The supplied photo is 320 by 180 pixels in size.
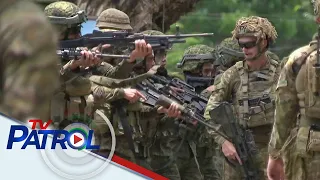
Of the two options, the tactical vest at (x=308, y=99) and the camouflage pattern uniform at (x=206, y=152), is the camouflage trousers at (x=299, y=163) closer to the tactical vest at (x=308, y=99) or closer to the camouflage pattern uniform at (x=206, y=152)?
the tactical vest at (x=308, y=99)

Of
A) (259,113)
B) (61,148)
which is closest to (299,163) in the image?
(259,113)

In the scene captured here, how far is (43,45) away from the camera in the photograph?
118 inches

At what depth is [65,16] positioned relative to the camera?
7.45 metres

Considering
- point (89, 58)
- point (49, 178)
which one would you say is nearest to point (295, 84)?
point (89, 58)

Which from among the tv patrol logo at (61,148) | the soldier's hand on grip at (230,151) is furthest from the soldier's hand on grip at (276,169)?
the tv patrol logo at (61,148)

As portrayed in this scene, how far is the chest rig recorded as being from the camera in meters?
7.93

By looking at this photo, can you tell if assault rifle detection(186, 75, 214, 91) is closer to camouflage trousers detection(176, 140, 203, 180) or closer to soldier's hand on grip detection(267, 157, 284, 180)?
camouflage trousers detection(176, 140, 203, 180)

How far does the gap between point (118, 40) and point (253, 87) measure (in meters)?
1.29

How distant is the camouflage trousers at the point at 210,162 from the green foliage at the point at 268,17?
10.9 m

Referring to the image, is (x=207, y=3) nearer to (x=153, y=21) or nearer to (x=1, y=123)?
(x=153, y=21)

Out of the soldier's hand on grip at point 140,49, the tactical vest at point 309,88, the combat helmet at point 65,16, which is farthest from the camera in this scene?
the soldier's hand on grip at point 140,49

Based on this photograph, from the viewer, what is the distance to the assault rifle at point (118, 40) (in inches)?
291

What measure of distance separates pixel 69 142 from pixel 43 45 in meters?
0.60

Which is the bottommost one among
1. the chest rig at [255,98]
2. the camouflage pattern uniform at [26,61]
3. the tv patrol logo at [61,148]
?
the chest rig at [255,98]
